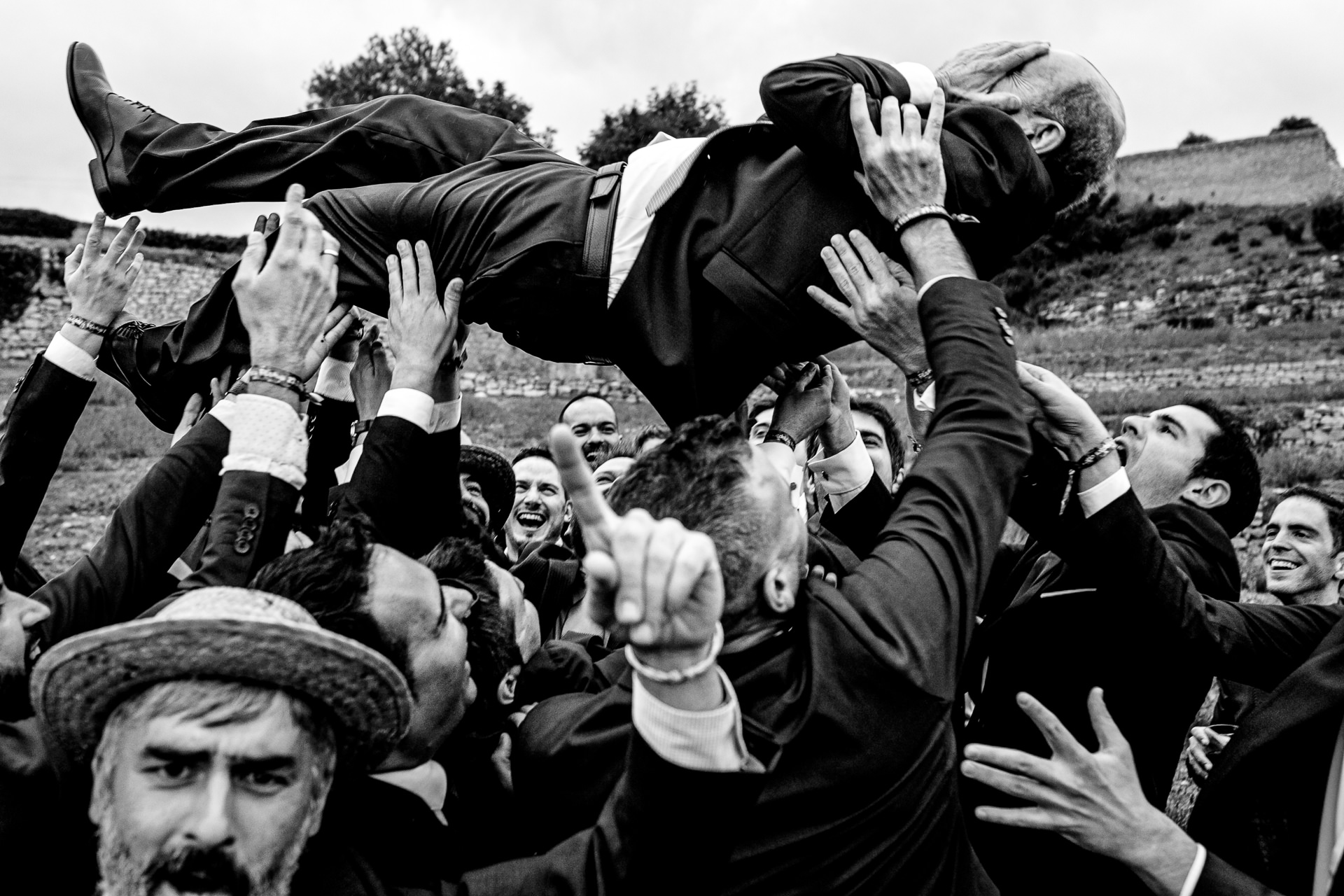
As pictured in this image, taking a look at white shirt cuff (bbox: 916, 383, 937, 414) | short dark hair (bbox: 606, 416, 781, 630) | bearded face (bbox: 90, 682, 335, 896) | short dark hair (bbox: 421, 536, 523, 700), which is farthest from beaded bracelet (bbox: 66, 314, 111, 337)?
white shirt cuff (bbox: 916, 383, 937, 414)

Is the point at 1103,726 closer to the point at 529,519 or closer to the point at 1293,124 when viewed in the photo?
the point at 529,519

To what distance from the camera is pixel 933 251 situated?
233cm

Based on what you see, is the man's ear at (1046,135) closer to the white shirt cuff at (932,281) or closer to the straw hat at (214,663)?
the white shirt cuff at (932,281)

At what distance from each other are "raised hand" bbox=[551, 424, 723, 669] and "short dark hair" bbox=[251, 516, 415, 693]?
949 millimetres

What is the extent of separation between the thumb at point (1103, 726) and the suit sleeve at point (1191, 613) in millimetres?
307

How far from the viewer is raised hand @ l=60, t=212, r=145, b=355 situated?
3.06 metres

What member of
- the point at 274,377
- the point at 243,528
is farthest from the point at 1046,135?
the point at 243,528

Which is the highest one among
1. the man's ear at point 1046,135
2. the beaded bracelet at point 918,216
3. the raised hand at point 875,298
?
the man's ear at point 1046,135

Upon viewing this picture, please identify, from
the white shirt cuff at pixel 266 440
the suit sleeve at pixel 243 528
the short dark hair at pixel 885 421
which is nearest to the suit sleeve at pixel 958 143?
the white shirt cuff at pixel 266 440

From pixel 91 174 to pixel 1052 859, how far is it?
11.0ft

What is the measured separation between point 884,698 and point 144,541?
1727 millimetres

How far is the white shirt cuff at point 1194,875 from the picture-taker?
7.30 feet

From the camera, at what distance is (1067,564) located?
323 cm

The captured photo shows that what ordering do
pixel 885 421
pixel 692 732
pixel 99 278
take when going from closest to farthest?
pixel 692 732 → pixel 99 278 → pixel 885 421
